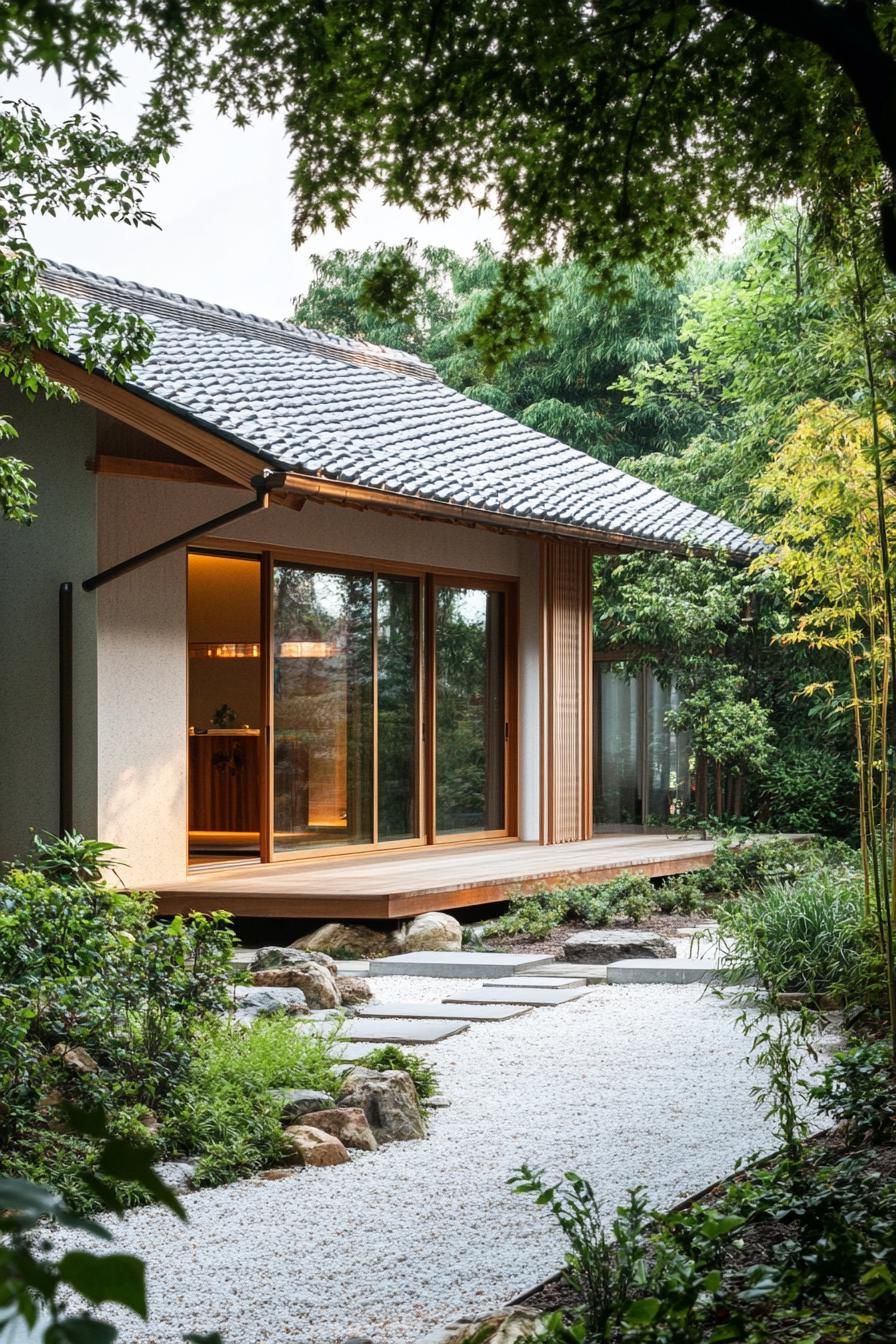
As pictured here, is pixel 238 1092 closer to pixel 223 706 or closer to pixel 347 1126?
pixel 347 1126

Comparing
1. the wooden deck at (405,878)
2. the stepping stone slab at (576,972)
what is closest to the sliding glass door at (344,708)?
the wooden deck at (405,878)

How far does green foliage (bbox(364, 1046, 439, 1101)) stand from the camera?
17.5 ft

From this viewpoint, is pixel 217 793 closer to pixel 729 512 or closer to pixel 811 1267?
pixel 729 512

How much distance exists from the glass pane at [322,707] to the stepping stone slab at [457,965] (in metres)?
2.49

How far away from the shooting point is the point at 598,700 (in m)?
16.3

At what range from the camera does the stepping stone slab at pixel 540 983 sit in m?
7.74

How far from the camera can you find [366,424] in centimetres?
1205

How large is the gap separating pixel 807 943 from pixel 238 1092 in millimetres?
3200

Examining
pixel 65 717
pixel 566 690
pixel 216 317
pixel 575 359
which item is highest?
pixel 575 359

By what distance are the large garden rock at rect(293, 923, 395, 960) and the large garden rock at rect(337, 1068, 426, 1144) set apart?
3.94m

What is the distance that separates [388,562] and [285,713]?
1672mm

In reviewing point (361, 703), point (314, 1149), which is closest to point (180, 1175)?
point (314, 1149)

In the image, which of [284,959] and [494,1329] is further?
[284,959]

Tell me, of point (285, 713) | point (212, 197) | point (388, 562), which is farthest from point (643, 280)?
point (212, 197)
